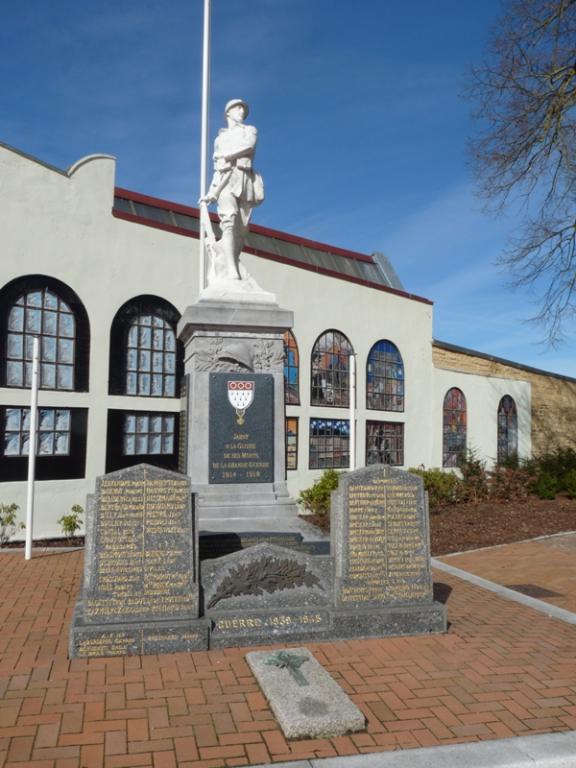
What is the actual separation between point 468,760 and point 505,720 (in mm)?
712

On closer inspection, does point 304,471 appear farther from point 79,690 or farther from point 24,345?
point 79,690

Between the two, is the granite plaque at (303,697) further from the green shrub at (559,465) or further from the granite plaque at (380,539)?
the green shrub at (559,465)

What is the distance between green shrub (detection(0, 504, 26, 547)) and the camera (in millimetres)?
11953

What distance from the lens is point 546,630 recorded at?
6.46 m

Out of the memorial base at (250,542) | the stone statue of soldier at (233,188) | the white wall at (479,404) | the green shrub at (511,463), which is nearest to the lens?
the memorial base at (250,542)

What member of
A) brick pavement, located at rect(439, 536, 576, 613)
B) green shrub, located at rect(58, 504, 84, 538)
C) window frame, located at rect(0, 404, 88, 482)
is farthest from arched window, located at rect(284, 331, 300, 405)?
brick pavement, located at rect(439, 536, 576, 613)

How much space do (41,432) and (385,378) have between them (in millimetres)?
10298

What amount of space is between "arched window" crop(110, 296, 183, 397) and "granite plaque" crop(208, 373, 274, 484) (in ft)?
25.0

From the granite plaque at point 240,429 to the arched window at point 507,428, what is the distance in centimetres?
1715

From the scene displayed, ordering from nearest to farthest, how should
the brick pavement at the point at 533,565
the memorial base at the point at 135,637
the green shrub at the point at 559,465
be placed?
1. the memorial base at the point at 135,637
2. the brick pavement at the point at 533,565
3. the green shrub at the point at 559,465

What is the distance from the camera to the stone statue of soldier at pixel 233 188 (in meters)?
7.88

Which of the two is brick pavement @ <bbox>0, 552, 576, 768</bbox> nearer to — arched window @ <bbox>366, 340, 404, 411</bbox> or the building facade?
the building facade

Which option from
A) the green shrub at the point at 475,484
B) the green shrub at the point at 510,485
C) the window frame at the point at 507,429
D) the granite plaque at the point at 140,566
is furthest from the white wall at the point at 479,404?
the granite plaque at the point at 140,566

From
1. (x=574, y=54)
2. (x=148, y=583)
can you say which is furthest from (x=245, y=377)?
(x=574, y=54)
